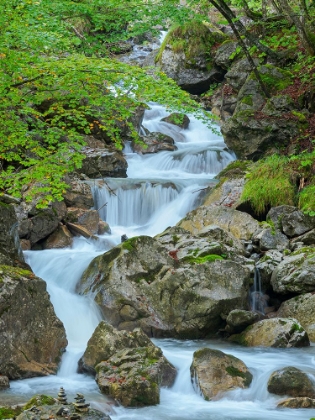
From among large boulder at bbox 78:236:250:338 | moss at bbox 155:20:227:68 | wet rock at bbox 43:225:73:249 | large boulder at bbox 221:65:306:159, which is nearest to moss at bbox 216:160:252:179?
large boulder at bbox 221:65:306:159

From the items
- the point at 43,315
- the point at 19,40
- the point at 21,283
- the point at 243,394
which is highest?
the point at 19,40

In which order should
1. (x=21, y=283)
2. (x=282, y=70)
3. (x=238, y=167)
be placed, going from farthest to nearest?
(x=282, y=70), (x=238, y=167), (x=21, y=283)

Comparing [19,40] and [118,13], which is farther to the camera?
[118,13]

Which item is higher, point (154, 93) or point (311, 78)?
point (311, 78)

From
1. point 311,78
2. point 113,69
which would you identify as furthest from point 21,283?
point 311,78

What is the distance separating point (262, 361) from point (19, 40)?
5.57 m

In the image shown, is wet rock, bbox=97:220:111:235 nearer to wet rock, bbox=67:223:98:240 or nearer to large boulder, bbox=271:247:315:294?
wet rock, bbox=67:223:98:240

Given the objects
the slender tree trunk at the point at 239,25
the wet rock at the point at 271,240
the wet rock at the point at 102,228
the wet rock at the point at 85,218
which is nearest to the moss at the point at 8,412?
the wet rock at the point at 271,240

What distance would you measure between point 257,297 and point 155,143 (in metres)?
9.58

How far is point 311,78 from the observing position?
15.4 m

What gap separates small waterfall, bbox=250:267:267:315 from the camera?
1039 centimetres

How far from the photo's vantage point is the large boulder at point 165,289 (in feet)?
30.8

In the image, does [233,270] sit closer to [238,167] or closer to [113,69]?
[113,69]

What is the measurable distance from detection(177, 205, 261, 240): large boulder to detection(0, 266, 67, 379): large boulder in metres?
4.84
